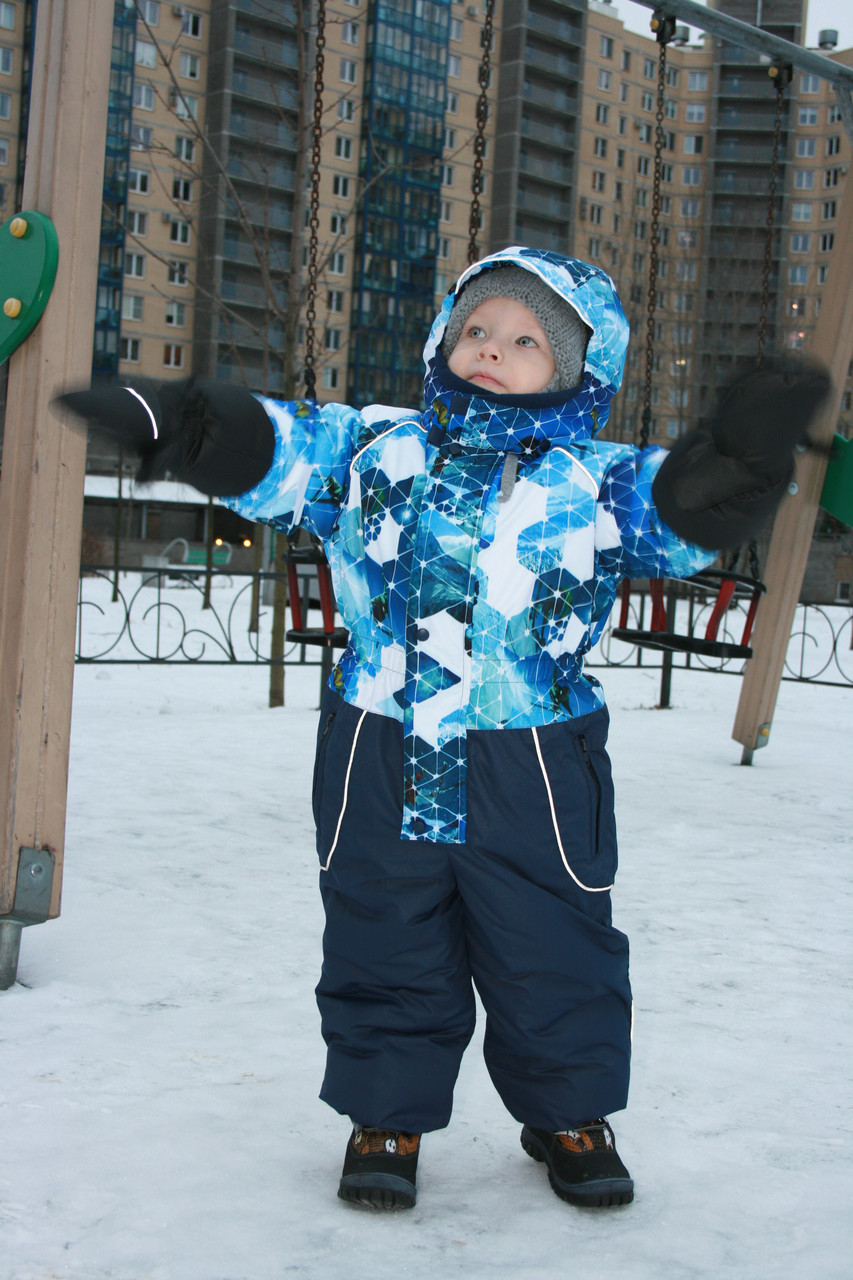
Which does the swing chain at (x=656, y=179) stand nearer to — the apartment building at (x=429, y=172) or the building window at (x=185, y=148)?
the apartment building at (x=429, y=172)

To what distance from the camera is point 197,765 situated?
5281 millimetres

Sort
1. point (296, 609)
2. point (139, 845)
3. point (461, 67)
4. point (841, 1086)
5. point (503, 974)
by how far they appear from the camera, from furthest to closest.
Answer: point (461, 67) → point (139, 845) → point (296, 609) → point (841, 1086) → point (503, 974)

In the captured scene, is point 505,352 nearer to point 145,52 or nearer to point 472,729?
point 472,729

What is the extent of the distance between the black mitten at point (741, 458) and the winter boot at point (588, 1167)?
3.05 ft

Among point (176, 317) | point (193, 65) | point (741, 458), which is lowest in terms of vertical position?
point (741, 458)

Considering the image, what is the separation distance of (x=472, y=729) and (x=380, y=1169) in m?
0.67

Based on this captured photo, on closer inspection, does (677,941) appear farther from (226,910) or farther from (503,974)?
(503,974)

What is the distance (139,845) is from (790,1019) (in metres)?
2.14

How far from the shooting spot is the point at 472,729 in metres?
1.77

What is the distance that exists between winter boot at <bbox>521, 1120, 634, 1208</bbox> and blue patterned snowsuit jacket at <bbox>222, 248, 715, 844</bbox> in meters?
0.53

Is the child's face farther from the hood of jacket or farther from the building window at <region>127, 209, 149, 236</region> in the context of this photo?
the building window at <region>127, 209, 149, 236</region>

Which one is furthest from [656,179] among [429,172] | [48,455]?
[429,172]

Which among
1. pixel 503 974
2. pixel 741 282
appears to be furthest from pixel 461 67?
pixel 503 974

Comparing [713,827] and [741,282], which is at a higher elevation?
[741,282]
